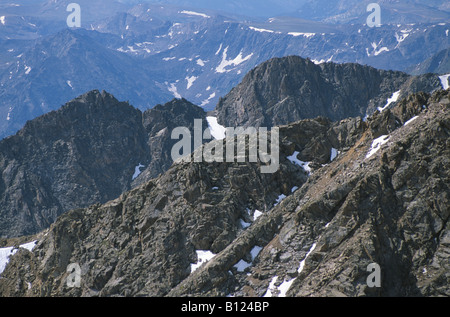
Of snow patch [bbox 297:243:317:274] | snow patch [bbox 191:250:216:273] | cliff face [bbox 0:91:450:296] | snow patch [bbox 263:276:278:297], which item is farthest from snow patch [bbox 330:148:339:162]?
snow patch [bbox 263:276:278:297]

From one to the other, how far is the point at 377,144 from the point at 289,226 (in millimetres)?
18289

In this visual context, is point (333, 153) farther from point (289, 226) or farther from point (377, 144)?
point (289, 226)

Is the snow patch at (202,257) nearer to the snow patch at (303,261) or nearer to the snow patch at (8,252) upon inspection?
the snow patch at (303,261)

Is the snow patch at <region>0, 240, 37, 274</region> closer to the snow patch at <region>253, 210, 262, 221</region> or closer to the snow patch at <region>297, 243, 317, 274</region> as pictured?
the snow patch at <region>253, 210, 262, 221</region>

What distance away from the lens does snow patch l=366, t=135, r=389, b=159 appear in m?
88.4

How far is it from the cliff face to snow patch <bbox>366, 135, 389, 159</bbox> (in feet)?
0.86

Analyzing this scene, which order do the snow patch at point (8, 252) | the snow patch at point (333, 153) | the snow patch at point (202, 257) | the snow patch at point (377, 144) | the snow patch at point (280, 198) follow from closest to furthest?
the snow patch at point (377, 144), the snow patch at point (202, 257), the snow patch at point (280, 198), the snow patch at point (333, 153), the snow patch at point (8, 252)

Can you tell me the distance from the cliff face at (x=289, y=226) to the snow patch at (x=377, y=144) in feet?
0.86

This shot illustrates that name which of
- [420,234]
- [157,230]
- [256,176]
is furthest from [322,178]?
[157,230]

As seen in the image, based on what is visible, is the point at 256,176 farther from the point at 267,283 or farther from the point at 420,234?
the point at 420,234

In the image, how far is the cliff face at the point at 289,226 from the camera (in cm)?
7531

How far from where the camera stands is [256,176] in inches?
3974

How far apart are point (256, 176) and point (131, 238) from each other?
2274 cm

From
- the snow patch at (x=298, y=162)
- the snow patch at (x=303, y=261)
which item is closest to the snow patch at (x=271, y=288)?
the snow patch at (x=303, y=261)
